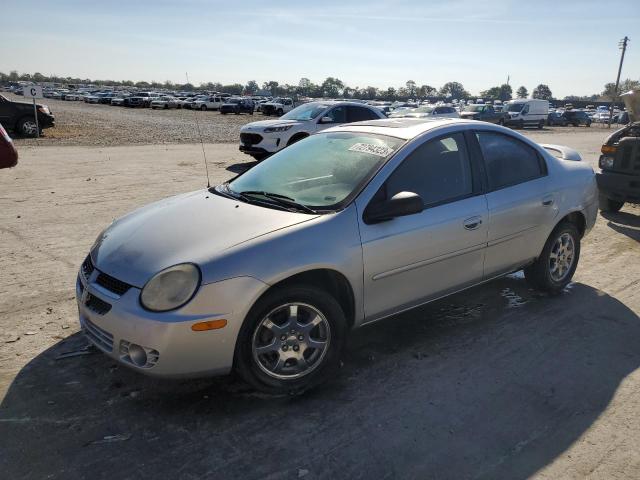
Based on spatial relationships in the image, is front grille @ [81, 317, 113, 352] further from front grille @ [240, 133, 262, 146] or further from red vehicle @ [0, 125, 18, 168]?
front grille @ [240, 133, 262, 146]

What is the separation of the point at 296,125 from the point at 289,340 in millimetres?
10775

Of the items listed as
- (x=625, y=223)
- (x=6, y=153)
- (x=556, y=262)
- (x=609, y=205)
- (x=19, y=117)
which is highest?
(x=6, y=153)

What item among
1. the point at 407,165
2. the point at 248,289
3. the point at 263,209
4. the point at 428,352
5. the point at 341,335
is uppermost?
the point at 407,165

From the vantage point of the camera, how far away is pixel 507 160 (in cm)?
445

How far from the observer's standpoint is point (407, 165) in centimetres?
374

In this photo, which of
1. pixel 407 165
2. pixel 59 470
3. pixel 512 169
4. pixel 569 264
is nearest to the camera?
pixel 59 470

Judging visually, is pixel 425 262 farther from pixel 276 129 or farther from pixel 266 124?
pixel 266 124

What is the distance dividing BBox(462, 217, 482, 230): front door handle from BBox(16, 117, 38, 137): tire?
18.9m

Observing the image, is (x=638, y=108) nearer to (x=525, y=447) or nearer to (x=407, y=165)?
(x=407, y=165)

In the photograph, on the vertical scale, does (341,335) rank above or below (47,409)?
above

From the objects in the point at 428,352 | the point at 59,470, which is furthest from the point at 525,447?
the point at 59,470

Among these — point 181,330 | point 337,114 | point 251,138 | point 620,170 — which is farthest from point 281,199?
point 337,114

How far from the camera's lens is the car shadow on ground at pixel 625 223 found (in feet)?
24.1

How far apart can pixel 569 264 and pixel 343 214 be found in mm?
2844
